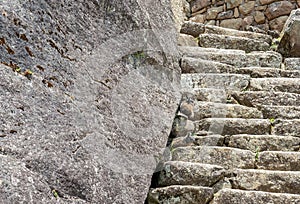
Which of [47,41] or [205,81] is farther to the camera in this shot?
[205,81]

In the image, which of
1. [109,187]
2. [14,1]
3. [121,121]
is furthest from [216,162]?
[14,1]

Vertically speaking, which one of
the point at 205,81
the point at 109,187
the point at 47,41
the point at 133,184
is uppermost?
the point at 47,41

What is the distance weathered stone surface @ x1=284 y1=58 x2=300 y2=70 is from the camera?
11.7 ft

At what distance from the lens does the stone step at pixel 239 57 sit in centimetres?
355

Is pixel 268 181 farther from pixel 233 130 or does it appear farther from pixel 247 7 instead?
pixel 247 7

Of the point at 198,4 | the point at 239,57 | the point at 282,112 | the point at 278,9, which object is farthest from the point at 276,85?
the point at 198,4

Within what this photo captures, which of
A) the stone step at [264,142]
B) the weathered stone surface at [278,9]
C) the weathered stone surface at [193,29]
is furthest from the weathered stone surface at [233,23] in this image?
the stone step at [264,142]

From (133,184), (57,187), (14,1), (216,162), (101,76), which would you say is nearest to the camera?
(57,187)

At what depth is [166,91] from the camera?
8.64 ft

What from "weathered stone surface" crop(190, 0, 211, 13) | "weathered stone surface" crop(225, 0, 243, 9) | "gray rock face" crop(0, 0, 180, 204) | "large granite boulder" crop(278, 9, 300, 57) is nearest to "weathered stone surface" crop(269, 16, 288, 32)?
"weathered stone surface" crop(225, 0, 243, 9)

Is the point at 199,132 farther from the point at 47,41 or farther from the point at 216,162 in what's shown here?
the point at 47,41

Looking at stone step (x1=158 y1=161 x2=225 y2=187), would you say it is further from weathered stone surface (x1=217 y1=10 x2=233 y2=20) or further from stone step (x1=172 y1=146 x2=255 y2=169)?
weathered stone surface (x1=217 y1=10 x2=233 y2=20)

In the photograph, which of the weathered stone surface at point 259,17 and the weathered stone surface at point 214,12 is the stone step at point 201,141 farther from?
the weathered stone surface at point 214,12

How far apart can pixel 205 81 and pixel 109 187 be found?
1679 millimetres
